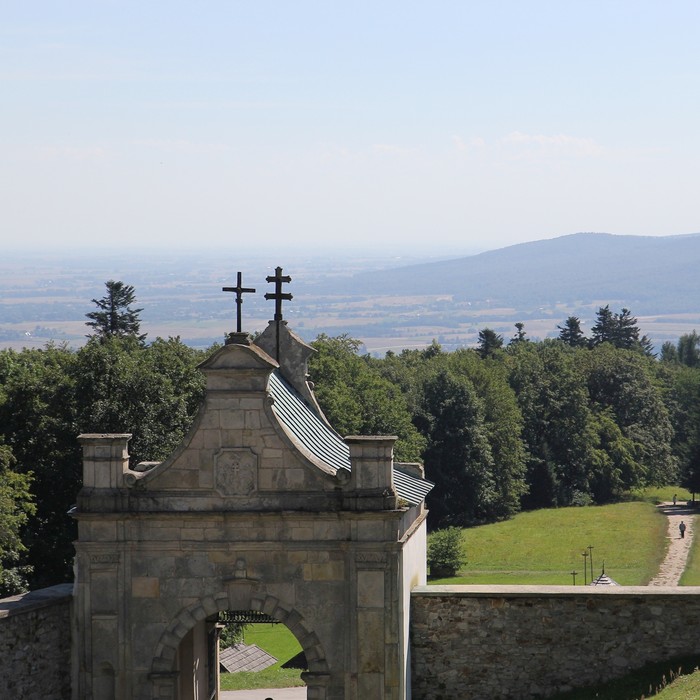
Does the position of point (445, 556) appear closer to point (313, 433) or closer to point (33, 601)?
point (313, 433)

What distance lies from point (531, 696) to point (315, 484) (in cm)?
503

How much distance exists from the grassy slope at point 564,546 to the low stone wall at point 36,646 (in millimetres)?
41327

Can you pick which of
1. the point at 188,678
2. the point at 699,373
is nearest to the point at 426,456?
the point at 699,373

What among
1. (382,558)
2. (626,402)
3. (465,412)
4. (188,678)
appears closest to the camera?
(382,558)

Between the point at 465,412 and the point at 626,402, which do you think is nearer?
the point at 465,412

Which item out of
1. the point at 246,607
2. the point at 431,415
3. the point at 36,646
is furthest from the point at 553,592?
the point at 431,415

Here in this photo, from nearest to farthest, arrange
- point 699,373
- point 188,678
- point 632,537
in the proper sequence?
point 188,678 < point 632,537 < point 699,373

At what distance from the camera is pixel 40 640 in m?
23.1

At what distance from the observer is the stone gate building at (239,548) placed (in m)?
22.6

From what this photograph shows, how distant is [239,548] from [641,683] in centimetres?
657

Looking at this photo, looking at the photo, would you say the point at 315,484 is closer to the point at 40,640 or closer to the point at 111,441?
the point at 111,441

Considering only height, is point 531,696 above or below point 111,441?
below

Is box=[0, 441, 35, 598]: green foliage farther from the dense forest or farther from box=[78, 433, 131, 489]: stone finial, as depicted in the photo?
box=[78, 433, 131, 489]: stone finial

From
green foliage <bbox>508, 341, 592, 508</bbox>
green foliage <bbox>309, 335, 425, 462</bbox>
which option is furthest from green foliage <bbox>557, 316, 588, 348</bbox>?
green foliage <bbox>309, 335, 425, 462</bbox>
